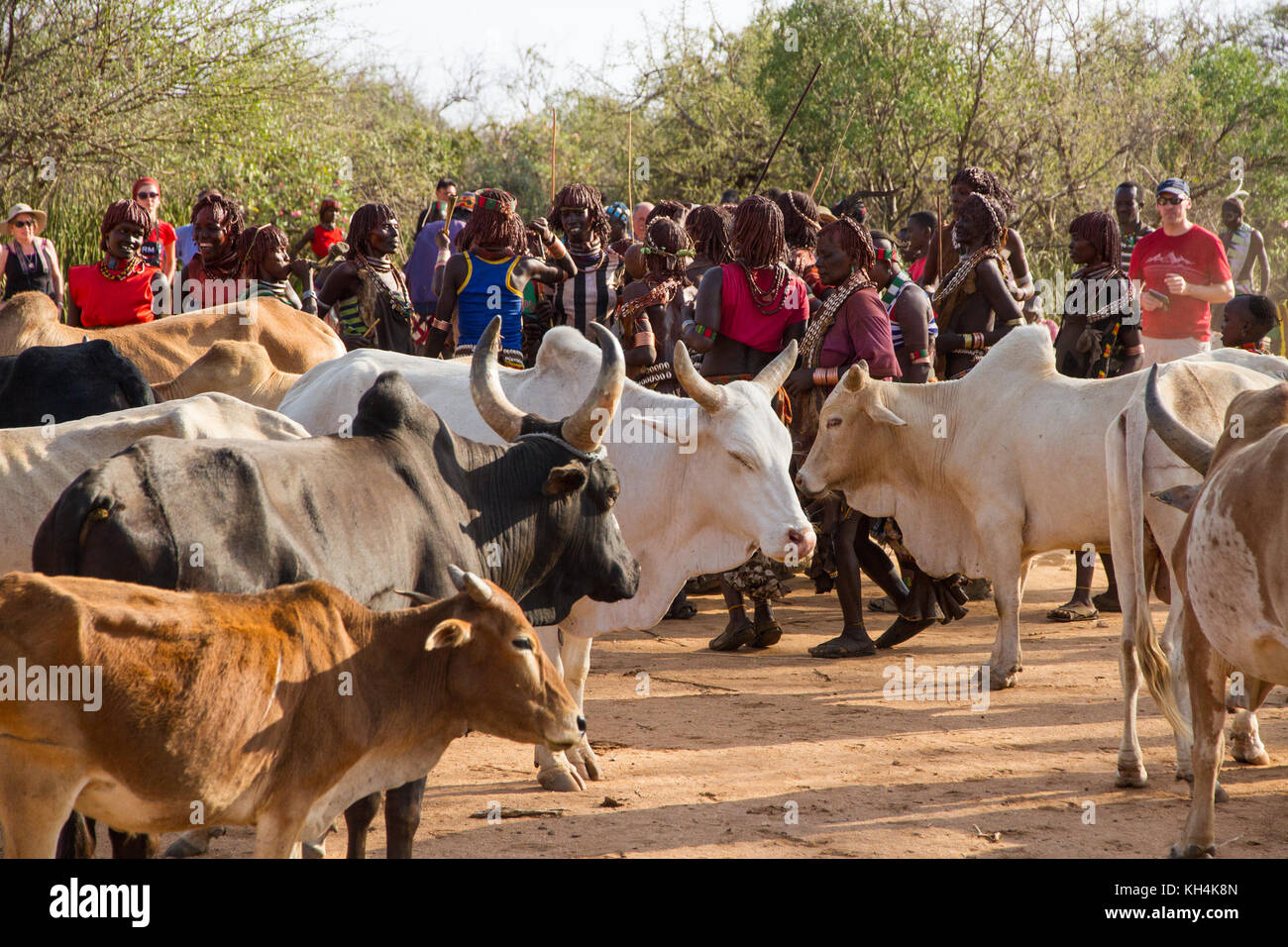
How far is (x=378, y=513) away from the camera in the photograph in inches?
152

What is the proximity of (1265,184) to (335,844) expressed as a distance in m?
23.1

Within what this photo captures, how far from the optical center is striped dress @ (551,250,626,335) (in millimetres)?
9383

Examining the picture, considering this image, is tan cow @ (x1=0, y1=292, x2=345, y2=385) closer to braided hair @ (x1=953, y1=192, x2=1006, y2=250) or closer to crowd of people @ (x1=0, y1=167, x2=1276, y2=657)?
crowd of people @ (x1=0, y1=167, x2=1276, y2=657)

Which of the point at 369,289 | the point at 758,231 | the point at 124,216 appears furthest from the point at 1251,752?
the point at 124,216

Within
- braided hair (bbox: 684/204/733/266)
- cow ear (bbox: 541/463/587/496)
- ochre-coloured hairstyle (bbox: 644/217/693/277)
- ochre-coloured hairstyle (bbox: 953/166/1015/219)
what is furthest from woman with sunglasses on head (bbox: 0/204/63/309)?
cow ear (bbox: 541/463/587/496)

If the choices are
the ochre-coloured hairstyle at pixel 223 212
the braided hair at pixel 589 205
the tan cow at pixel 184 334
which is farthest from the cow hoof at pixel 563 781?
the ochre-coloured hairstyle at pixel 223 212

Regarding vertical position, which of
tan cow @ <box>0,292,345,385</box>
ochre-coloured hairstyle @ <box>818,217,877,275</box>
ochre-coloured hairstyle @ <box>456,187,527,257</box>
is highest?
ochre-coloured hairstyle @ <box>456,187,527,257</box>

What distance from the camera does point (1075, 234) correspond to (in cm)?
904

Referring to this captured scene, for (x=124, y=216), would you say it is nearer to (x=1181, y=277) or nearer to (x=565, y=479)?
(x=565, y=479)

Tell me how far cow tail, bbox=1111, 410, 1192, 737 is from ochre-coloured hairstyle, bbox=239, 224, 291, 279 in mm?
6659

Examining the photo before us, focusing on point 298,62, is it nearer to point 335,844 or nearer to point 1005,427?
point 1005,427

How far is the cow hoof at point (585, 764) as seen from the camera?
5484mm

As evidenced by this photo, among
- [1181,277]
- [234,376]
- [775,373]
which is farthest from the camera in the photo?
[1181,277]

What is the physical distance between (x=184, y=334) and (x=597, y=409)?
412cm
